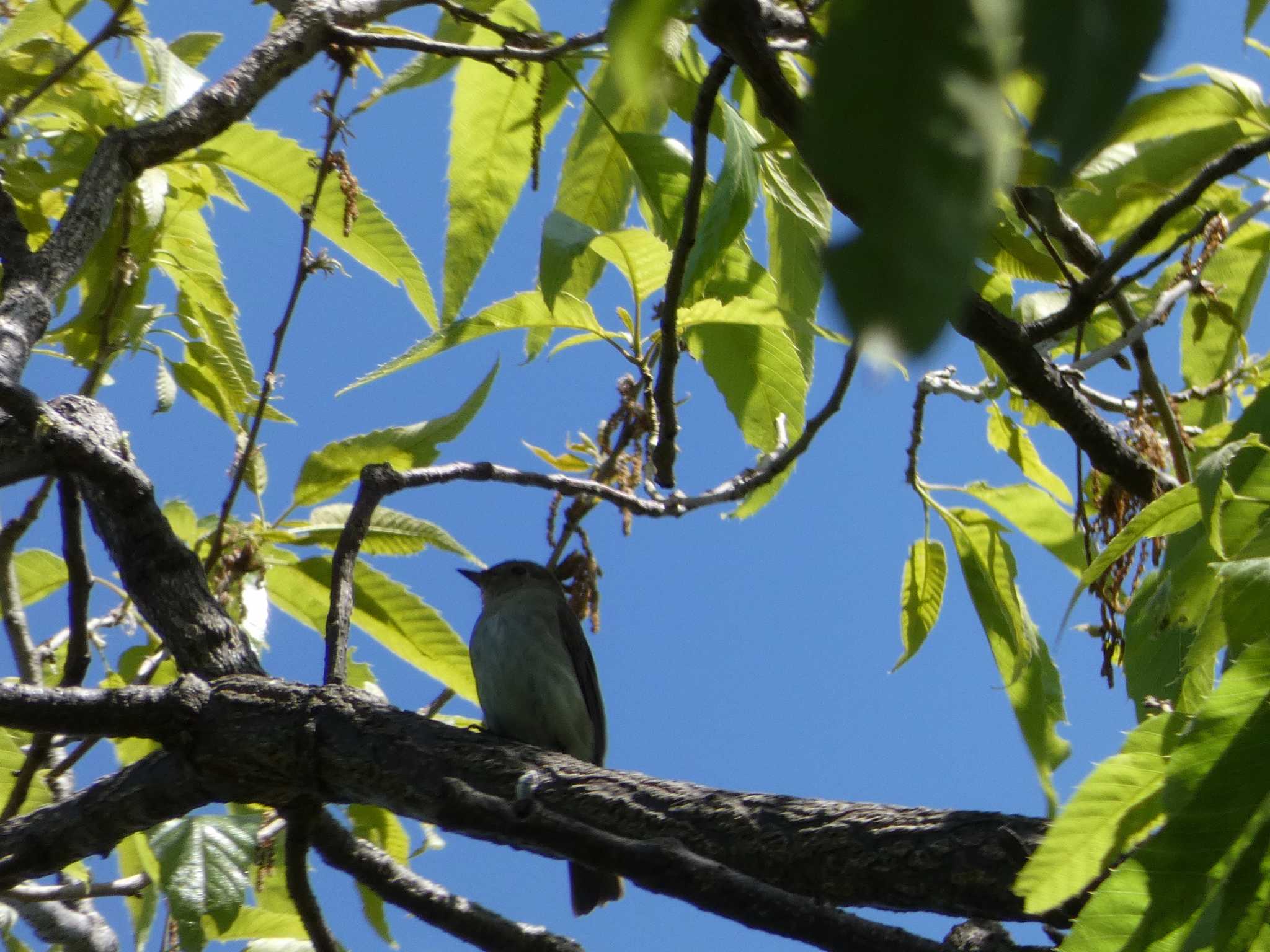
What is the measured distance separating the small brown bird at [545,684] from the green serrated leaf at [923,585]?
2428 millimetres

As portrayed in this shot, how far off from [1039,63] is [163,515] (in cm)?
267

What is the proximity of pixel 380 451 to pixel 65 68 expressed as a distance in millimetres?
1201

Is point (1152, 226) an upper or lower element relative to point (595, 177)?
lower

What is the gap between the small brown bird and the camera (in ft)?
17.5

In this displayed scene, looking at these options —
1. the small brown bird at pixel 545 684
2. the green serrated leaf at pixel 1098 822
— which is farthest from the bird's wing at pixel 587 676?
the green serrated leaf at pixel 1098 822

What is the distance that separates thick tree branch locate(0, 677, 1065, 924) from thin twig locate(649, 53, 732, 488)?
0.77 metres

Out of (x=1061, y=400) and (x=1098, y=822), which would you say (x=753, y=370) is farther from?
(x=1098, y=822)

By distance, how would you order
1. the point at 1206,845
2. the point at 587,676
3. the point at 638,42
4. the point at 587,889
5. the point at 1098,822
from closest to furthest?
the point at 638,42 → the point at 1206,845 → the point at 1098,822 → the point at 587,889 → the point at 587,676

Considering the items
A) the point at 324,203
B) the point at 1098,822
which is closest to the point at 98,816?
the point at 324,203

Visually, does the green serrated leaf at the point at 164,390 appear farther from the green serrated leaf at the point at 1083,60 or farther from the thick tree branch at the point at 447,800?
the green serrated leaf at the point at 1083,60

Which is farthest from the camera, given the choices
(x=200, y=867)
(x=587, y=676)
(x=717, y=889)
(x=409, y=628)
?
(x=587, y=676)

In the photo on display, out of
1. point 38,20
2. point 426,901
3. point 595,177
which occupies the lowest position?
point 426,901

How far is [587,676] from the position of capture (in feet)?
18.9

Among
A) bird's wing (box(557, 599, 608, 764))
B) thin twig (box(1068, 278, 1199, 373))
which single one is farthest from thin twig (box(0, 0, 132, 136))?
bird's wing (box(557, 599, 608, 764))
